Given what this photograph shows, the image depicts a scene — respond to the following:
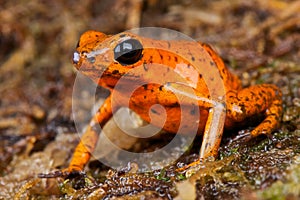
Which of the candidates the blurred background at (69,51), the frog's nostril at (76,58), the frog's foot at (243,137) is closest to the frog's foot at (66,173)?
the blurred background at (69,51)

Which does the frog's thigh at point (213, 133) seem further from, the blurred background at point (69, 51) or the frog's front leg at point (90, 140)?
the frog's front leg at point (90, 140)

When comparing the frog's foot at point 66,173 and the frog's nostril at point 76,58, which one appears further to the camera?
the frog's foot at point 66,173

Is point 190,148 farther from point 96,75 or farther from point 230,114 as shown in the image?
point 96,75

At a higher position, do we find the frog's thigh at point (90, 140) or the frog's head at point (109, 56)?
the frog's head at point (109, 56)

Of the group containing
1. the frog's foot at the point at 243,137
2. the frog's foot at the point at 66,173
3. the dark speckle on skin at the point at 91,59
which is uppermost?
the dark speckle on skin at the point at 91,59

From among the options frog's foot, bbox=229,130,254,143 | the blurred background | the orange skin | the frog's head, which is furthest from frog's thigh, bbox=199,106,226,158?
the frog's head

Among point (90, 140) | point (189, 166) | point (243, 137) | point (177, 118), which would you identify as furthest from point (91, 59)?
point (243, 137)

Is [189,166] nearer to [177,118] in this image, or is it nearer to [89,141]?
[177,118]

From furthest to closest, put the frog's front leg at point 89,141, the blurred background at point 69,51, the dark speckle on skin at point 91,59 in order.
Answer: the blurred background at point 69,51, the frog's front leg at point 89,141, the dark speckle on skin at point 91,59
